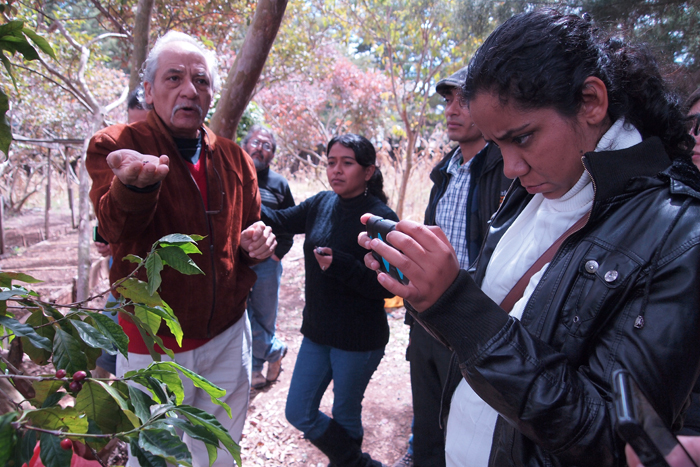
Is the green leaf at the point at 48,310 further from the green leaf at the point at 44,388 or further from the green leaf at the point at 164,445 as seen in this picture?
the green leaf at the point at 164,445

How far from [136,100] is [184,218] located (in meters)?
1.41

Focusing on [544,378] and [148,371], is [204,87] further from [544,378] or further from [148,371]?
[544,378]

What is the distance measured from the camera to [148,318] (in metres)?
1.11

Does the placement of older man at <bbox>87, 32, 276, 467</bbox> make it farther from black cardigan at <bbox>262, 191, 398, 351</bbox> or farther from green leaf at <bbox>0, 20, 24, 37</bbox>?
green leaf at <bbox>0, 20, 24, 37</bbox>

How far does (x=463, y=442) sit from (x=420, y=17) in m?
5.97

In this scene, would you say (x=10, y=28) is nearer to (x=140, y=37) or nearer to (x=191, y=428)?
(x=191, y=428)

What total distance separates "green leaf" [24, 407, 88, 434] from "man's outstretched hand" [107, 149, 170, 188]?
90cm

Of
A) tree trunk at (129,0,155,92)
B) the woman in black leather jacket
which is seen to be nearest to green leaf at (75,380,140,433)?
the woman in black leather jacket

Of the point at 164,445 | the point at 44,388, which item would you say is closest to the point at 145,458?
the point at 164,445

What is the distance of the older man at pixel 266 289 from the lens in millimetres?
3912

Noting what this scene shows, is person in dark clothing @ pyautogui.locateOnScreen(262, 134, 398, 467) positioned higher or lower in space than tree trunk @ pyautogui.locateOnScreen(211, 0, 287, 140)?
lower

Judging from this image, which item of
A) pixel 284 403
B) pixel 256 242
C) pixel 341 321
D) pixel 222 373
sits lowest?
pixel 284 403

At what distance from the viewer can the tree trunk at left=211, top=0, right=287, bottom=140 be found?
228 cm

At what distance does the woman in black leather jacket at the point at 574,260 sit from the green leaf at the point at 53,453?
68 centimetres
